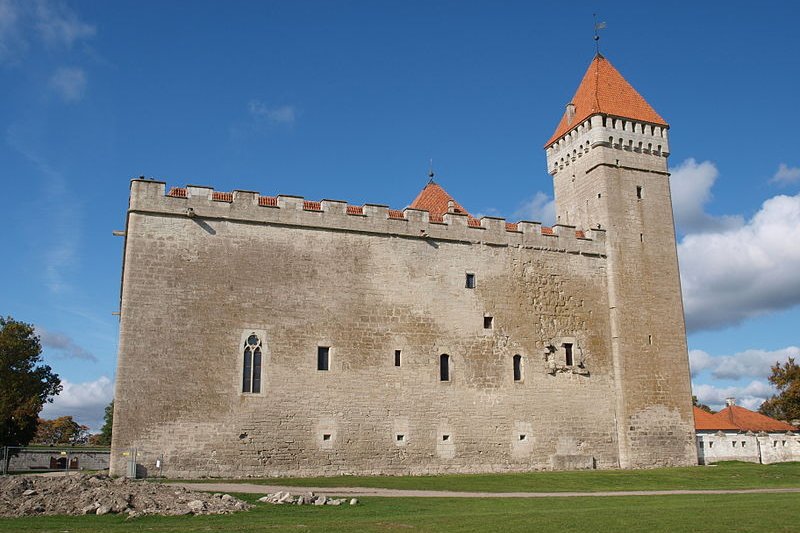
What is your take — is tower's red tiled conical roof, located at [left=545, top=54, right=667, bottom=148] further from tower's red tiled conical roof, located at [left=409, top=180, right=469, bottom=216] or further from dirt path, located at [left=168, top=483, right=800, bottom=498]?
dirt path, located at [left=168, top=483, right=800, bottom=498]

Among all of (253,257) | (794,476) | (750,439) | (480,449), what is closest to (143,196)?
(253,257)

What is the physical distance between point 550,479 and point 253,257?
1218cm

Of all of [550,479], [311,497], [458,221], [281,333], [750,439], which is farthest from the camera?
[750,439]

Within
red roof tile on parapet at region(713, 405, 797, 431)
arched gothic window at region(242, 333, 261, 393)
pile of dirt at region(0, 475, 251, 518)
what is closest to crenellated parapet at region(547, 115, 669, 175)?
arched gothic window at region(242, 333, 261, 393)

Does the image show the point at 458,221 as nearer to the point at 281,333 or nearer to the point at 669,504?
the point at 281,333

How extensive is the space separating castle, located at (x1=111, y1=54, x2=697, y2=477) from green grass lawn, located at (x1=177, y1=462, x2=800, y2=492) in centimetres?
179

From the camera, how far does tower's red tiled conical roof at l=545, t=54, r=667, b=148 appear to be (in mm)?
31203

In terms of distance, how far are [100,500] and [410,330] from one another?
1389 cm

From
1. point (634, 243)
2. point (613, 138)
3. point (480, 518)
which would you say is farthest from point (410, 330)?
point (480, 518)

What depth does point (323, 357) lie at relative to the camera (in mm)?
24391

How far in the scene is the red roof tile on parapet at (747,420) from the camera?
48.3 metres

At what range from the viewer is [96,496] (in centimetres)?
1359

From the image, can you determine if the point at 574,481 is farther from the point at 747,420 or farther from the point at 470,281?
the point at 747,420

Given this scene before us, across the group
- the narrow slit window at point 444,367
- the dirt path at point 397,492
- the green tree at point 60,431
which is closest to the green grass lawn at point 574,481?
the dirt path at point 397,492
